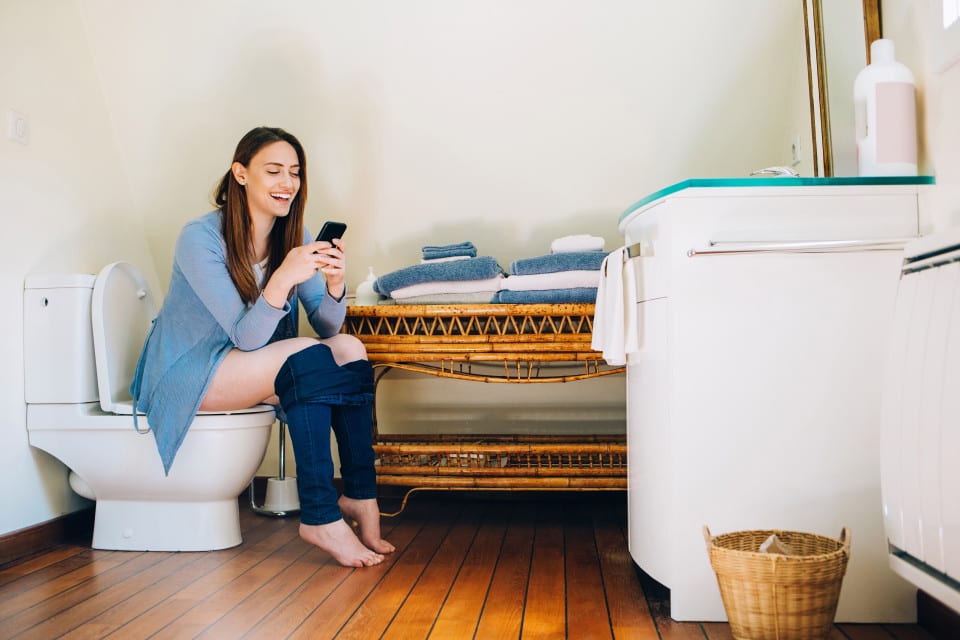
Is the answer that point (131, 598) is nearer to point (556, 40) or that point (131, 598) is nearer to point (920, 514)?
point (920, 514)

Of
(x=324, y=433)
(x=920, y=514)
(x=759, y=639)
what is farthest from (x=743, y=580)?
(x=324, y=433)

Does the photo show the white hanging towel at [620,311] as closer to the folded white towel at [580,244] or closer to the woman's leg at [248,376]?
the folded white towel at [580,244]

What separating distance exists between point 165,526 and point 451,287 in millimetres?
1016

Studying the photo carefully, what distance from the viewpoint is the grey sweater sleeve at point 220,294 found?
75.0 inches

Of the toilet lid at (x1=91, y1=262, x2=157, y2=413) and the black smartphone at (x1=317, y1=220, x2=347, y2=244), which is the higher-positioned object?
the black smartphone at (x1=317, y1=220, x2=347, y2=244)

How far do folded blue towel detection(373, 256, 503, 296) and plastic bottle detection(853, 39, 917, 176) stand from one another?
1.00m

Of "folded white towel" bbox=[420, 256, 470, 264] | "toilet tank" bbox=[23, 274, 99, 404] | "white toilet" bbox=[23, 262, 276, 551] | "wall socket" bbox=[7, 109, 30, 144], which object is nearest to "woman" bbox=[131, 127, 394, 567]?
"white toilet" bbox=[23, 262, 276, 551]

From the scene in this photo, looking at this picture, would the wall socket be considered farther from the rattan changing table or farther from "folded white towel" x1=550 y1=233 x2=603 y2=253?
"folded white towel" x1=550 y1=233 x2=603 y2=253

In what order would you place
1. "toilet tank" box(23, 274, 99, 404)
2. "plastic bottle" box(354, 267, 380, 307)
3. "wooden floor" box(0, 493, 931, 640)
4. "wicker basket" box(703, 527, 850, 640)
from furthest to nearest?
1. "plastic bottle" box(354, 267, 380, 307)
2. "toilet tank" box(23, 274, 99, 404)
3. "wooden floor" box(0, 493, 931, 640)
4. "wicker basket" box(703, 527, 850, 640)

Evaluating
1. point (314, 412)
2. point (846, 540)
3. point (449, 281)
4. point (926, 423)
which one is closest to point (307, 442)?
point (314, 412)

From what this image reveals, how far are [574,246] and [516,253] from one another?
411 mm

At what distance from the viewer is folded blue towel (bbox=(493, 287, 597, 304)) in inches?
84.4

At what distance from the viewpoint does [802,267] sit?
152 centimetres

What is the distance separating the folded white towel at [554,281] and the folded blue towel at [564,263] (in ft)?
0.04
